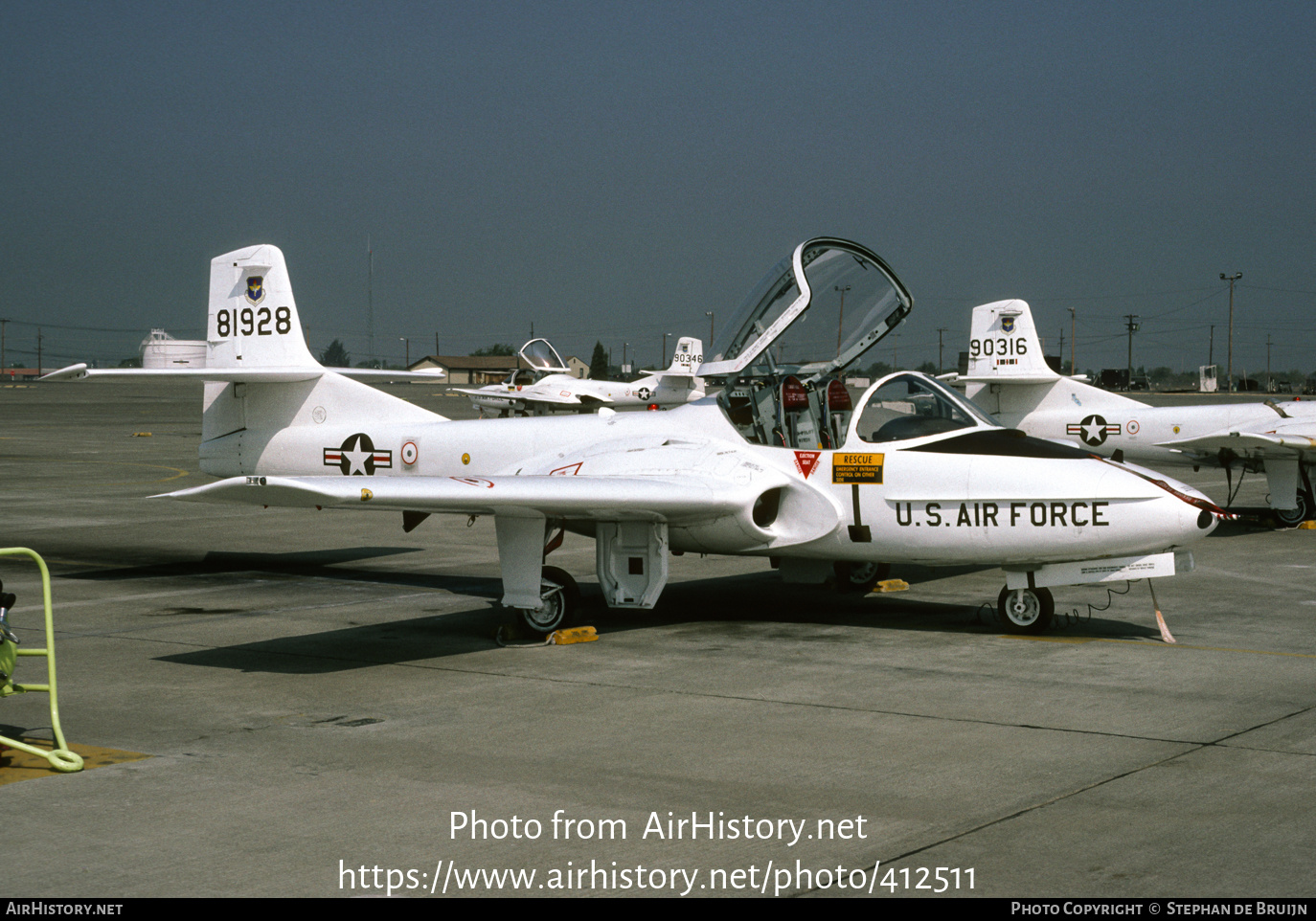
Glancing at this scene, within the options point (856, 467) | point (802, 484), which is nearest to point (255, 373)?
point (802, 484)

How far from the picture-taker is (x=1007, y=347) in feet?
75.5

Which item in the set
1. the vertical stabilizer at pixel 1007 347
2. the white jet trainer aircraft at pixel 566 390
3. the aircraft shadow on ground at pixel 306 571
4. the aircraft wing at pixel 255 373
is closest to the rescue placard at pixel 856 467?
the aircraft shadow on ground at pixel 306 571

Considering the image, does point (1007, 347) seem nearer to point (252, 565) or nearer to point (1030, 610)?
point (1030, 610)

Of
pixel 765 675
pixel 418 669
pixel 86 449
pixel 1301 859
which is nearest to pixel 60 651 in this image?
pixel 418 669

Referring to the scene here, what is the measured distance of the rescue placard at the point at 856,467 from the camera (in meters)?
10.2

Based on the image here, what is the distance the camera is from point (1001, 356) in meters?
23.0

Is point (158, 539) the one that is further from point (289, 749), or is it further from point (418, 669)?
point (289, 749)

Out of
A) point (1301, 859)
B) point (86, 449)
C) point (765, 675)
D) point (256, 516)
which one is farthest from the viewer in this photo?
point (86, 449)

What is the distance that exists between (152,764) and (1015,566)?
6684 millimetres

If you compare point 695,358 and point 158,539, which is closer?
point 158,539

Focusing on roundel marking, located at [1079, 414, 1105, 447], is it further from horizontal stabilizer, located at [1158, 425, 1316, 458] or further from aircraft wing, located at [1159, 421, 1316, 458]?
horizontal stabilizer, located at [1158, 425, 1316, 458]

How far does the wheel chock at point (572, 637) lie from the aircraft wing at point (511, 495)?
0.94 m

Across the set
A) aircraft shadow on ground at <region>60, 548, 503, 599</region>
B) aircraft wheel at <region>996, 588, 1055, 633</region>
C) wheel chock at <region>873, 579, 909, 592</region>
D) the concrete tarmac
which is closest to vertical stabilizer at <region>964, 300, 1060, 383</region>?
the concrete tarmac
